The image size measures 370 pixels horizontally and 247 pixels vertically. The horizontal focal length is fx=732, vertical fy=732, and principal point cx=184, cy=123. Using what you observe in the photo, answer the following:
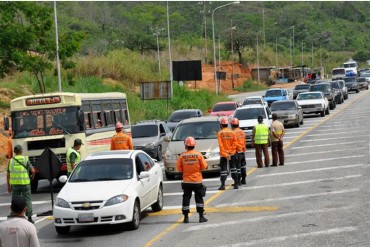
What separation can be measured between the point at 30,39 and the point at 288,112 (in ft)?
46.7

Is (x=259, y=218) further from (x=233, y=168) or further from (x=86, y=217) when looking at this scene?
(x=233, y=168)

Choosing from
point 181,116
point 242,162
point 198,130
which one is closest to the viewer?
point 242,162

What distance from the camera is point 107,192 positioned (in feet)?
44.6

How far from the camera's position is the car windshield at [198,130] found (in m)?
23.0

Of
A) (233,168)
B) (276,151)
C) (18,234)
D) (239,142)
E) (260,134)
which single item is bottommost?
(276,151)

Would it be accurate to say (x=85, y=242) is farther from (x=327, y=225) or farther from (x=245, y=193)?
(x=245, y=193)

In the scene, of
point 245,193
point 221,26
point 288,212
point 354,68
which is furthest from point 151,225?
point 221,26

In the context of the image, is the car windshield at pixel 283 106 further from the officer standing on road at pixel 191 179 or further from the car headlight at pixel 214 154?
the officer standing on road at pixel 191 179

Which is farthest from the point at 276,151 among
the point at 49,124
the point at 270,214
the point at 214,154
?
the point at 270,214

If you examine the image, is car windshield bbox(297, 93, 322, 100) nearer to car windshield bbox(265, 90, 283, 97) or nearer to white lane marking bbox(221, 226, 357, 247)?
car windshield bbox(265, 90, 283, 97)

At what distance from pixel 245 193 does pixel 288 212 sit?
3230mm

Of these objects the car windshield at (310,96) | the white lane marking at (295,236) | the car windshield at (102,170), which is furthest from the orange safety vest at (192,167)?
the car windshield at (310,96)

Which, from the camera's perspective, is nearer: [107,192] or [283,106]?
[107,192]

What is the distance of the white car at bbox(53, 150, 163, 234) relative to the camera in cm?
1330
